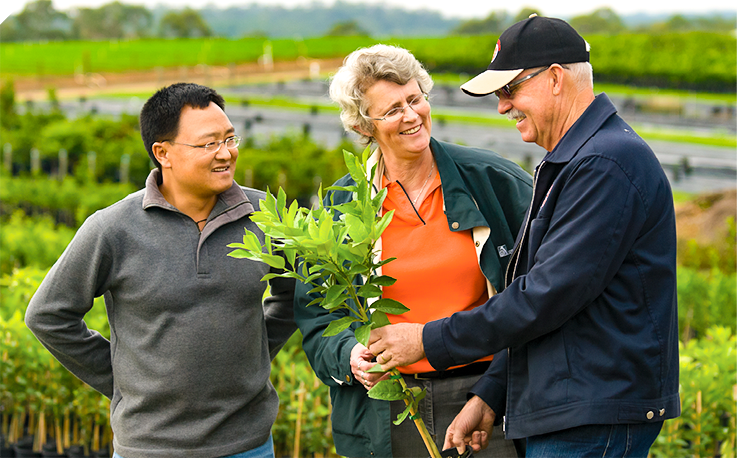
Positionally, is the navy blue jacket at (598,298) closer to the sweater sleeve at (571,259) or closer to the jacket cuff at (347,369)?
the sweater sleeve at (571,259)

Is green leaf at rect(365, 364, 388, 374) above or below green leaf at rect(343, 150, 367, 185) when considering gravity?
below

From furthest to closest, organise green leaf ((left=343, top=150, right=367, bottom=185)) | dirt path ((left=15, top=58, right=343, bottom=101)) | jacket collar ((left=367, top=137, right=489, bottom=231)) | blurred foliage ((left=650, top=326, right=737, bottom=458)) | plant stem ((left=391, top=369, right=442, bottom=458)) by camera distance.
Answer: dirt path ((left=15, top=58, right=343, bottom=101))
blurred foliage ((left=650, top=326, right=737, bottom=458))
jacket collar ((left=367, top=137, right=489, bottom=231))
plant stem ((left=391, top=369, right=442, bottom=458))
green leaf ((left=343, top=150, right=367, bottom=185))

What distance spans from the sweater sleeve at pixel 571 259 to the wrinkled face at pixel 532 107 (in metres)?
0.21

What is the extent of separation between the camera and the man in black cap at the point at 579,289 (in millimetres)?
1733

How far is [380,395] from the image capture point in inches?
78.6

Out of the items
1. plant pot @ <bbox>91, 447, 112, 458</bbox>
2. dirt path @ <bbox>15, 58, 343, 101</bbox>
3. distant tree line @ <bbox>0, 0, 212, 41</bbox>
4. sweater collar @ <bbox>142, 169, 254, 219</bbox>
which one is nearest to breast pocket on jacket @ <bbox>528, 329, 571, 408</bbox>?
sweater collar @ <bbox>142, 169, 254, 219</bbox>

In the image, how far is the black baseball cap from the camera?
1875 millimetres

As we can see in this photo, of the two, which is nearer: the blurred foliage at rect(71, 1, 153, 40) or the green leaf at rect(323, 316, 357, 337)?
the green leaf at rect(323, 316, 357, 337)

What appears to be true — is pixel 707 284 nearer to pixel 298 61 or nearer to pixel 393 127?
pixel 393 127

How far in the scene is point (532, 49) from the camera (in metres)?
1.89

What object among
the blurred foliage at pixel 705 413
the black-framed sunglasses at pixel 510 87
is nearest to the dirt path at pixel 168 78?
the blurred foliage at pixel 705 413

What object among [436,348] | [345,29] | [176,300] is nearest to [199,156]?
[176,300]

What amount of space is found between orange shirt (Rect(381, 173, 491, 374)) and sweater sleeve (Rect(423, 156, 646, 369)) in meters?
0.50

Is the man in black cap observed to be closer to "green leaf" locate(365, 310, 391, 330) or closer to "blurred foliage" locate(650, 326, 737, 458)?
"green leaf" locate(365, 310, 391, 330)
